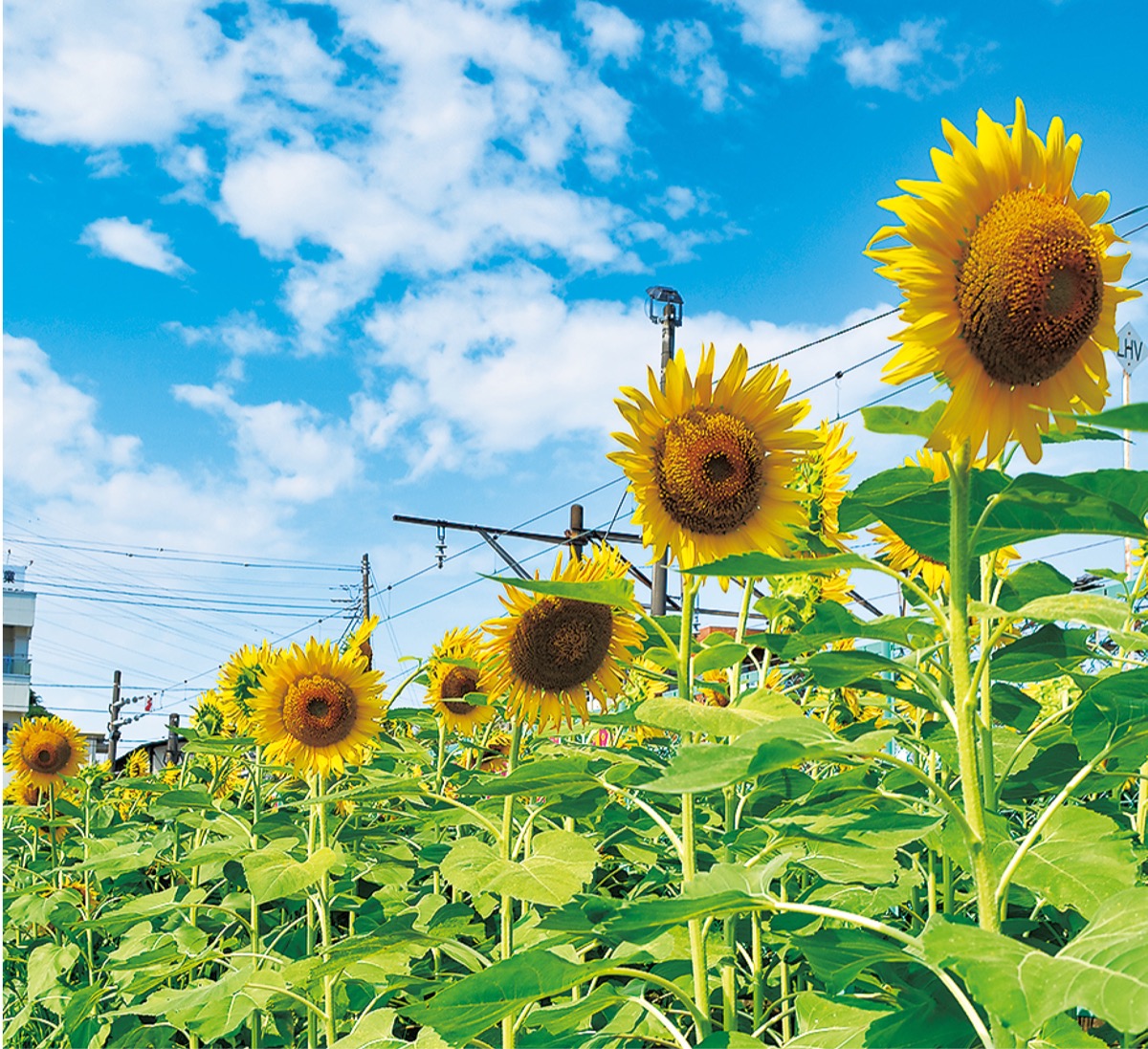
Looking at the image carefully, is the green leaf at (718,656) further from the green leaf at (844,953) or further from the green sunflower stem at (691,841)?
the green leaf at (844,953)

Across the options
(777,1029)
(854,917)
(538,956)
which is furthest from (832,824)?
(777,1029)

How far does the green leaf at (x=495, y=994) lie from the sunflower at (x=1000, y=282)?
0.82 meters

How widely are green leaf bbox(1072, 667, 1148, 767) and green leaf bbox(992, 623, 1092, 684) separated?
0.61ft

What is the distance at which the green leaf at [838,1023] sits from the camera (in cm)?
143

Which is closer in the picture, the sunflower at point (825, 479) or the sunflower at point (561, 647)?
the sunflower at point (825, 479)

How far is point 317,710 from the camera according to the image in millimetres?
3562

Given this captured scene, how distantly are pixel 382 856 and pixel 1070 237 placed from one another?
2.70 meters

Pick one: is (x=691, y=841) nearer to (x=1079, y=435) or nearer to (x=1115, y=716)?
(x=1115, y=716)

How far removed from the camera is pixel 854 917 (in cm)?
122

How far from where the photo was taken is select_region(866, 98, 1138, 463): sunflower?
1.41 metres

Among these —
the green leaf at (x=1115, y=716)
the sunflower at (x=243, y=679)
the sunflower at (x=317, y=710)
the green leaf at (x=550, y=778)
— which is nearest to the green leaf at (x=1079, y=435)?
the green leaf at (x=1115, y=716)

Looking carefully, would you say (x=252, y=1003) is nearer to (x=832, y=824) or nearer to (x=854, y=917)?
(x=832, y=824)

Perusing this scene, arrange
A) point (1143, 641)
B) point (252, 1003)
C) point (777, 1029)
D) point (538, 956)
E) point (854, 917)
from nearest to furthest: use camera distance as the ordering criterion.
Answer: point (1143, 641)
point (854, 917)
point (538, 956)
point (252, 1003)
point (777, 1029)

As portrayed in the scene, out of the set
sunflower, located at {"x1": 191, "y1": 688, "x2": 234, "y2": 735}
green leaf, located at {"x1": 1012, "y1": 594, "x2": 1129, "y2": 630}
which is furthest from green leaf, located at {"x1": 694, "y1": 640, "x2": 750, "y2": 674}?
sunflower, located at {"x1": 191, "y1": 688, "x2": 234, "y2": 735}
